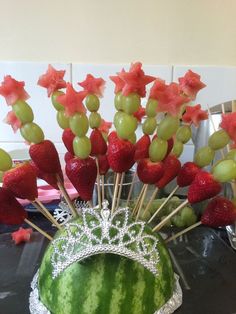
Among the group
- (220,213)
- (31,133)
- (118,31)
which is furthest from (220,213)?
(118,31)

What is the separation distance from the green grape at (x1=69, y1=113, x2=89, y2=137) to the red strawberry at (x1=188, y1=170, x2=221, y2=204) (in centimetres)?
12

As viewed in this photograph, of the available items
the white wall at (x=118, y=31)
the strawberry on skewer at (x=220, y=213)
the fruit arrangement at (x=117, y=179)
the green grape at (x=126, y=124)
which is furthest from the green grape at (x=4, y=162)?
the white wall at (x=118, y=31)

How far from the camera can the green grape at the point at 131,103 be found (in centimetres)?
28

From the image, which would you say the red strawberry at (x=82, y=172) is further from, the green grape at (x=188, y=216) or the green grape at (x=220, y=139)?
the green grape at (x=188, y=216)

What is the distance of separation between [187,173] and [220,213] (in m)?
0.05

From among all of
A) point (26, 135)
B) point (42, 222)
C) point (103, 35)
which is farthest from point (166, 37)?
point (26, 135)

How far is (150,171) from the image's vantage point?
310mm

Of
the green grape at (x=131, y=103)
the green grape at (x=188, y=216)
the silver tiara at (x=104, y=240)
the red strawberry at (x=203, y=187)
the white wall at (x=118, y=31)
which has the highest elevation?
the white wall at (x=118, y=31)

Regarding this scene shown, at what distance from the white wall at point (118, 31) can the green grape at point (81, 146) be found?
0.68m

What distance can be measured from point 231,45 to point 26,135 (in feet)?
2.65

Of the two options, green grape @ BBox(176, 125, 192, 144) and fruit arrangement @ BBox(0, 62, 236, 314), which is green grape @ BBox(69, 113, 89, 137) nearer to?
fruit arrangement @ BBox(0, 62, 236, 314)

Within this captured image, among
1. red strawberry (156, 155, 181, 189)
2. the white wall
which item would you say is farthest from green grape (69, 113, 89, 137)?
the white wall

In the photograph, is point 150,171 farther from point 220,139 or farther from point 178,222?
point 178,222

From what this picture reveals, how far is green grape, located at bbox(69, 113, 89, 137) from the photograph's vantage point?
0.91 ft
